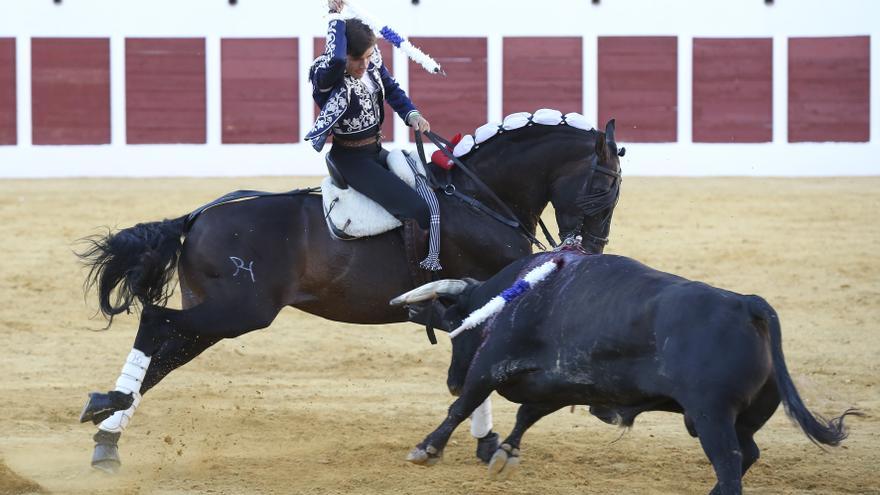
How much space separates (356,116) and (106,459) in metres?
1.75

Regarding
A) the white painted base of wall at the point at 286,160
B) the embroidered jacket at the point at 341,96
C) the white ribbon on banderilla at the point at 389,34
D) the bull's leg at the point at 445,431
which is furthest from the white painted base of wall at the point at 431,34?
the bull's leg at the point at 445,431

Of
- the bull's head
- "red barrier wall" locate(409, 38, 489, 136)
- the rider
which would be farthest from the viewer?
"red barrier wall" locate(409, 38, 489, 136)

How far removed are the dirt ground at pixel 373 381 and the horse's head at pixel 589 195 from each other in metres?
0.90

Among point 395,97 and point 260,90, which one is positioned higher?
point 260,90

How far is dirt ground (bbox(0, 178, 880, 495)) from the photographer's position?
562cm

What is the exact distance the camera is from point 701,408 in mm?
4176

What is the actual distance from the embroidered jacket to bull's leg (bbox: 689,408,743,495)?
222 centimetres

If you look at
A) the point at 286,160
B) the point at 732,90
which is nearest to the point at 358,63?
the point at 286,160

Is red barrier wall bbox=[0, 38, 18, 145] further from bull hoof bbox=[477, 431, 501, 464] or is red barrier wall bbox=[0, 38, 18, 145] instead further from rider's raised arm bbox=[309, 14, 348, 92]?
bull hoof bbox=[477, 431, 501, 464]

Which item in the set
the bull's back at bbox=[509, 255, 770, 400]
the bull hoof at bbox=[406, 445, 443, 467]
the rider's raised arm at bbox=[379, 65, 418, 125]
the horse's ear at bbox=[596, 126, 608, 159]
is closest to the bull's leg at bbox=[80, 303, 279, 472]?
the rider's raised arm at bbox=[379, 65, 418, 125]

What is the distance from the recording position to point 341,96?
581cm

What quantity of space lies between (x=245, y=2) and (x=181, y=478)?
10240 millimetres

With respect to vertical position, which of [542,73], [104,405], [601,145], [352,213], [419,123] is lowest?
[104,405]

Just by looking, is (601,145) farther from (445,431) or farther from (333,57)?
(445,431)
